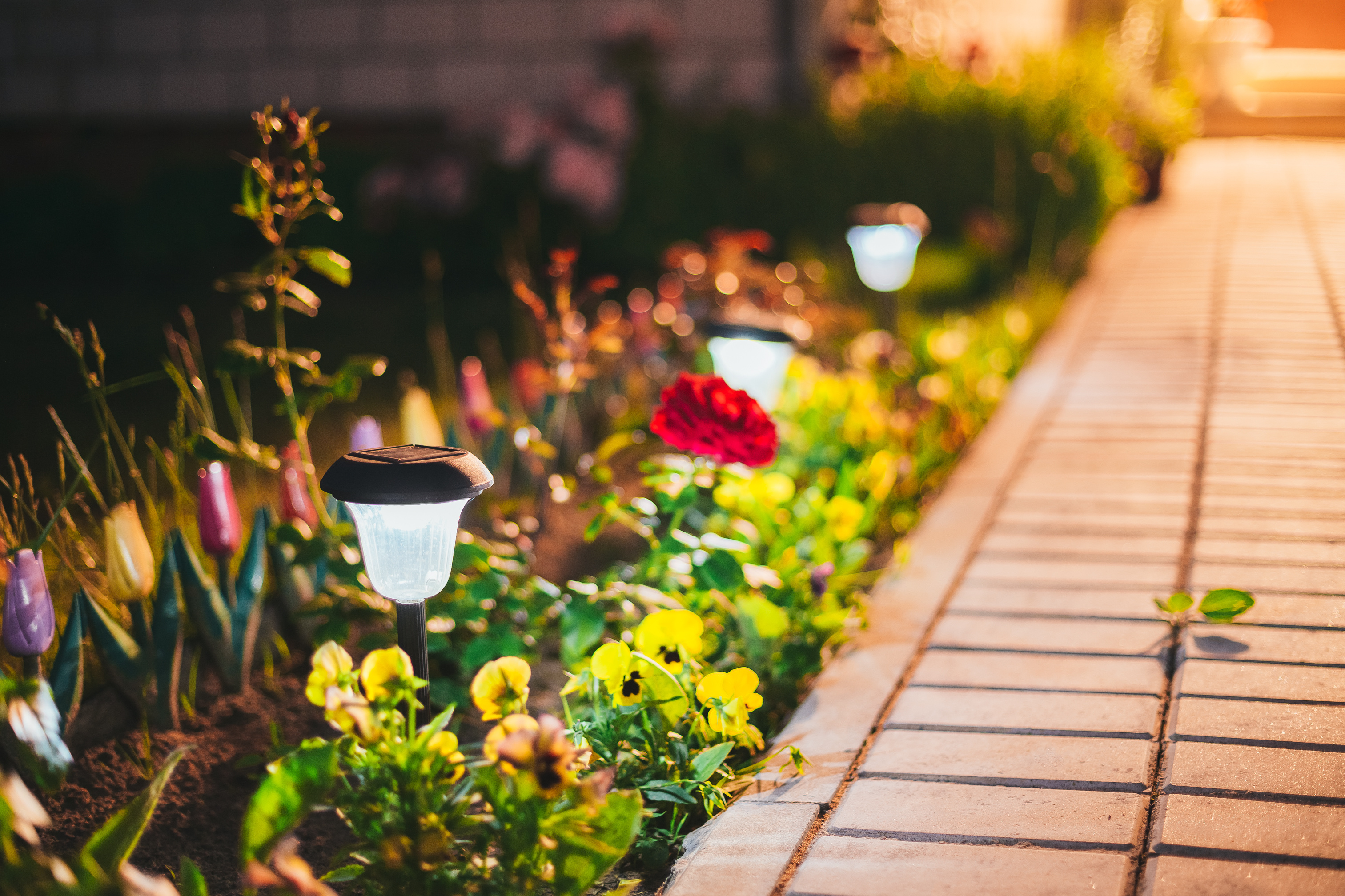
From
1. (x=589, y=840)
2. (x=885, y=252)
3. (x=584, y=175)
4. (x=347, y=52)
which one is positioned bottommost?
(x=589, y=840)

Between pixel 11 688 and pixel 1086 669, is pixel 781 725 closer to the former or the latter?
pixel 1086 669

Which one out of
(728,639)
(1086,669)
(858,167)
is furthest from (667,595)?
(858,167)

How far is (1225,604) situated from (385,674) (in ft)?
5.41

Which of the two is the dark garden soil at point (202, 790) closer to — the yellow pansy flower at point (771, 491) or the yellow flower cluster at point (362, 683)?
the yellow flower cluster at point (362, 683)

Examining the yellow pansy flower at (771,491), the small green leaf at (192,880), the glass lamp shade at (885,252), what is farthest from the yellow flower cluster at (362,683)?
the glass lamp shade at (885,252)

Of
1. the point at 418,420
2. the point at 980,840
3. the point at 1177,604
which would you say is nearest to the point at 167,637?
the point at 418,420

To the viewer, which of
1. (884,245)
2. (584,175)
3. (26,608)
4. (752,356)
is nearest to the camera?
(26,608)

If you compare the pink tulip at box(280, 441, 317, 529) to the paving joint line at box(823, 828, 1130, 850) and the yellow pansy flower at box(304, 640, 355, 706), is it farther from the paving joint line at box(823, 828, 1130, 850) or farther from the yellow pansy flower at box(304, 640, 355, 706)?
the paving joint line at box(823, 828, 1130, 850)

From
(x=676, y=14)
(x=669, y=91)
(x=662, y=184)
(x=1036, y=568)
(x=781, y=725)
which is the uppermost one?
(x=676, y=14)

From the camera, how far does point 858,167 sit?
22.2 feet

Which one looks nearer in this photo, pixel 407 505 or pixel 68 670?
pixel 407 505

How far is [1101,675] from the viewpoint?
7.20ft

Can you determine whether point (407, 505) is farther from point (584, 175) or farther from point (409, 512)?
point (584, 175)

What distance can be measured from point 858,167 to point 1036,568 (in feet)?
14.8
